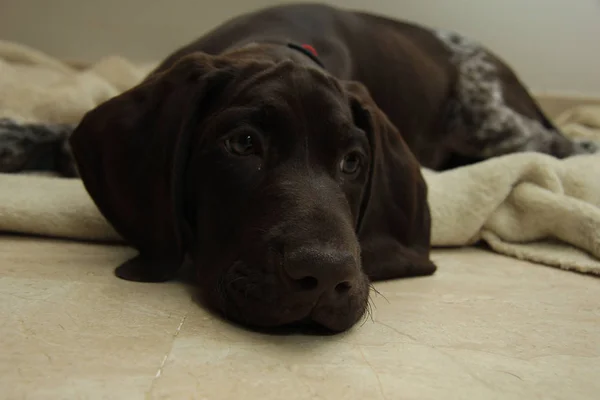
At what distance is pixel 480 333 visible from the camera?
5.11 feet

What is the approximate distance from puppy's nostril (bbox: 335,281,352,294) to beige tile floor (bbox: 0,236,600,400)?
12 centimetres

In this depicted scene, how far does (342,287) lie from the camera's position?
1416 mm

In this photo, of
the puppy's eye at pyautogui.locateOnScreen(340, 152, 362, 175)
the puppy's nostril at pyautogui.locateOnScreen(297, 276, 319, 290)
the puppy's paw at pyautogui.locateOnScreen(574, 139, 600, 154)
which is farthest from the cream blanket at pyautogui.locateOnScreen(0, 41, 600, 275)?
the puppy's paw at pyautogui.locateOnScreen(574, 139, 600, 154)

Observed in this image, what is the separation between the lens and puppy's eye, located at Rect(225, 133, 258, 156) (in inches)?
67.1

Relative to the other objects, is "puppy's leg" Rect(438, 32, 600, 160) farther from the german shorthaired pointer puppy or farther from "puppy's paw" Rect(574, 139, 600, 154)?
the german shorthaired pointer puppy

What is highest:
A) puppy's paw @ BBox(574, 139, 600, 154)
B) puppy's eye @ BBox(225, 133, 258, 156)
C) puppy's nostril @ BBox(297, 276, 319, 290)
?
puppy's eye @ BBox(225, 133, 258, 156)

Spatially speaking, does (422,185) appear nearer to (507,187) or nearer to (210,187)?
(507,187)

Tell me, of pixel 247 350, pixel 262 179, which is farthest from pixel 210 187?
pixel 247 350

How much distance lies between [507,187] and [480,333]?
1148mm

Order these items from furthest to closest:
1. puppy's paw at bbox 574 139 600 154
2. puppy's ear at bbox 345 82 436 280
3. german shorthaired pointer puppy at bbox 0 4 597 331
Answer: puppy's paw at bbox 574 139 600 154
puppy's ear at bbox 345 82 436 280
german shorthaired pointer puppy at bbox 0 4 597 331

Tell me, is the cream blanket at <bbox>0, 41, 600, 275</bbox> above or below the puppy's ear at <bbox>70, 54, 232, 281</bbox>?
below

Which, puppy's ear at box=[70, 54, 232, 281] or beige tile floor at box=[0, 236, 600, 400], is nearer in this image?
beige tile floor at box=[0, 236, 600, 400]

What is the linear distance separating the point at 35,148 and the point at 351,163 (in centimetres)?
170

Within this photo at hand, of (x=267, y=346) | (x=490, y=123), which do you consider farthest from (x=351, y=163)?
(x=490, y=123)
